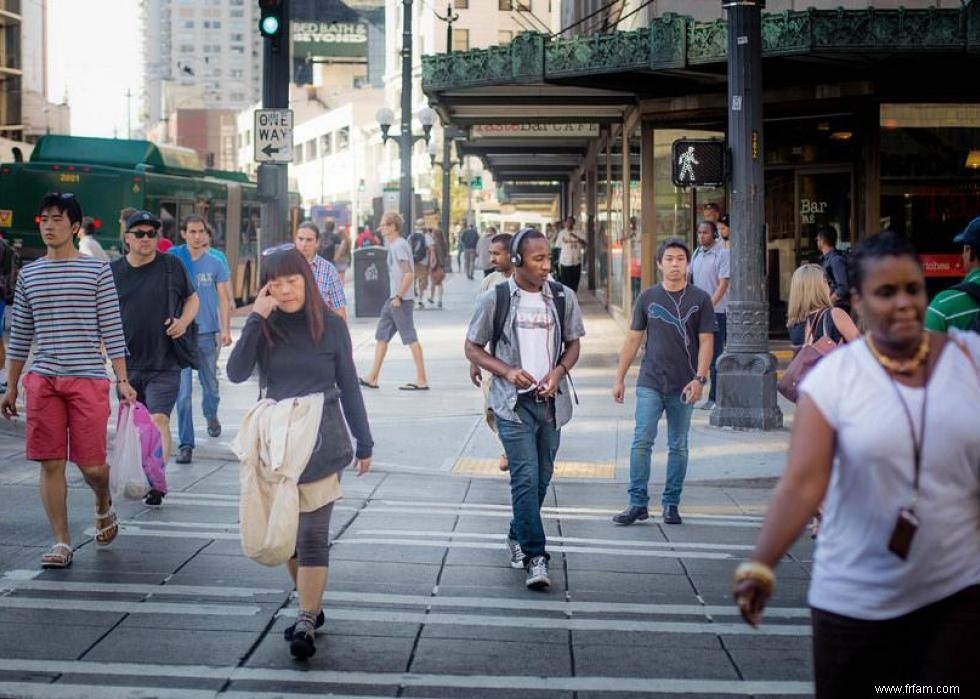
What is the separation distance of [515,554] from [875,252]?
439 centimetres

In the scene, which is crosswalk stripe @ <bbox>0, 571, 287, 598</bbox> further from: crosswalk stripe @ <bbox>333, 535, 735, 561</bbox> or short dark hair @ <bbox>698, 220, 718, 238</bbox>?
short dark hair @ <bbox>698, 220, 718, 238</bbox>

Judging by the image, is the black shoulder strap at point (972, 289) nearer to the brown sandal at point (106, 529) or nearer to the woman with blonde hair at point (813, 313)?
the woman with blonde hair at point (813, 313)

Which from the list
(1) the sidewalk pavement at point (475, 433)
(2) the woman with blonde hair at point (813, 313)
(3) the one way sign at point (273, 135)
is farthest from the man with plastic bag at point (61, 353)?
(3) the one way sign at point (273, 135)

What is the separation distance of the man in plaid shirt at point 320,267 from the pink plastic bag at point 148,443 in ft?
10.4

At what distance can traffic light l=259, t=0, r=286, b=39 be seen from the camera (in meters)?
14.6

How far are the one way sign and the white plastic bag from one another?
7.41 m

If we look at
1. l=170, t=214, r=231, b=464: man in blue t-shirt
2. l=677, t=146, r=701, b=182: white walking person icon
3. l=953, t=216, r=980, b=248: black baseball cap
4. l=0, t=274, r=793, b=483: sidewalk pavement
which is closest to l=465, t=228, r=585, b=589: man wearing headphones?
l=953, t=216, r=980, b=248: black baseball cap

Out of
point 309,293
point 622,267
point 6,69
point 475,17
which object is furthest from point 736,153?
point 475,17

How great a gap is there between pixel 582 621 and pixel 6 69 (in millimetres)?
78954

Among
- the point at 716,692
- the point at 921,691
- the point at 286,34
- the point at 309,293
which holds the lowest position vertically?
the point at 716,692

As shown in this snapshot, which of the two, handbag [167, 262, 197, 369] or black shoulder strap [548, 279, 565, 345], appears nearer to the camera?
black shoulder strap [548, 279, 565, 345]

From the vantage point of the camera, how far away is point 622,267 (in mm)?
25016

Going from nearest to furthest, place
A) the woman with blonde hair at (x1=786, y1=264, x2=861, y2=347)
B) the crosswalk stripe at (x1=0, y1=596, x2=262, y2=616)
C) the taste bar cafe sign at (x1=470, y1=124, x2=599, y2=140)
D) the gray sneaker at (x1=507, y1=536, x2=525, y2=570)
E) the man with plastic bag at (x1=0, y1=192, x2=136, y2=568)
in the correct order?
1. the crosswalk stripe at (x1=0, y1=596, x2=262, y2=616)
2. the man with plastic bag at (x1=0, y1=192, x2=136, y2=568)
3. the gray sneaker at (x1=507, y1=536, x2=525, y2=570)
4. the woman with blonde hair at (x1=786, y1=264, x2=861, y2=347)
5. the taste bar cafe sign at (x1=470, y1=124, x2=599, y2=140)

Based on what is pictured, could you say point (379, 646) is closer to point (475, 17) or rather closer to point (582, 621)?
point (582, 621)
